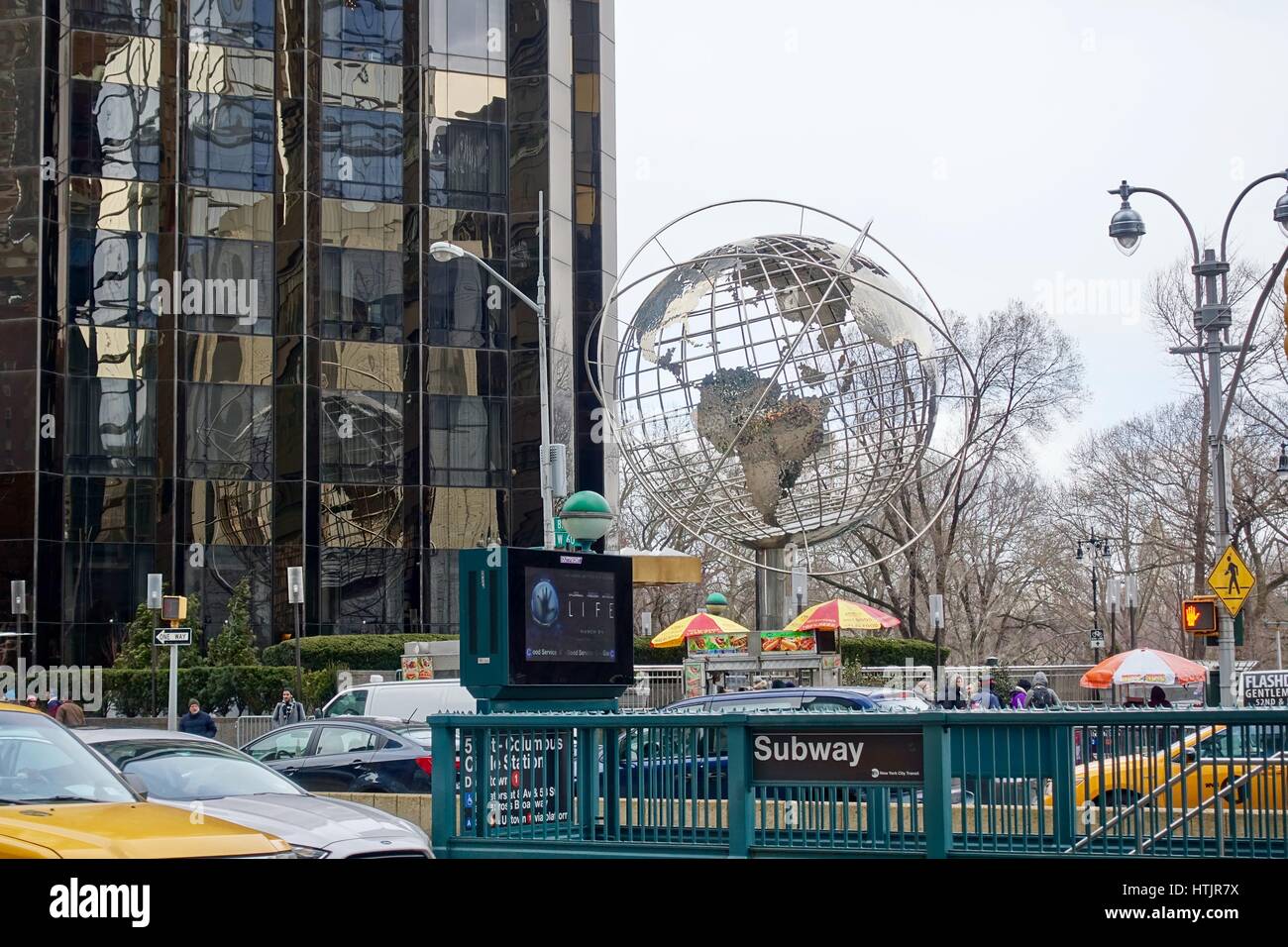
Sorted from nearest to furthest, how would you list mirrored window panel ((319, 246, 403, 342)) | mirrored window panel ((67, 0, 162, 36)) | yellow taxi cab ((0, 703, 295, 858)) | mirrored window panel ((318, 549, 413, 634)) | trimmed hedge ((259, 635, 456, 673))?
1. yellow taxi cab ((0, 703, 295, 858))
2. trimmed hedge ((259, 635, 456, 673))
3. mirrored window panel ((67, 0, 162, 36))
4. mirrored window panel ((318, 549, 413, 634))
5. mirrored window panel ((319, 246, 403, 342))

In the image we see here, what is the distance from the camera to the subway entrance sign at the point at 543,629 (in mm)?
12578

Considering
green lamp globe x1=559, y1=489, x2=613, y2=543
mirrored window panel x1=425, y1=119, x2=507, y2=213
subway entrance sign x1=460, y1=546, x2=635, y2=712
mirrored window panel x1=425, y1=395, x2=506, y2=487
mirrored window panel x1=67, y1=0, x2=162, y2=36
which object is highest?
mirrored window panel x1=67, y1=0, x2=162, y2=36

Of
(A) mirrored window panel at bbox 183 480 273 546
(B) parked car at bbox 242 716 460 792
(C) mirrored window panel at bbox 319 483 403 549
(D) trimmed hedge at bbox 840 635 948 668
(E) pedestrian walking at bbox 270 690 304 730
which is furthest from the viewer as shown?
(C) mirrored window panel at bbox 319 483 403 549

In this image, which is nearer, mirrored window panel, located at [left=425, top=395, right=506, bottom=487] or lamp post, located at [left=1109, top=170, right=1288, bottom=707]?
lamp post, located at [left=1109, top=170, right=1288, bottom=707]

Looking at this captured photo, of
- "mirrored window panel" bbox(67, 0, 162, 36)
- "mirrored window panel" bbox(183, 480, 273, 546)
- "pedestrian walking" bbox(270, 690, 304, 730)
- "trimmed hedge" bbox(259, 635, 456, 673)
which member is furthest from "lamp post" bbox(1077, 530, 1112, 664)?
"mirrored window panel" bbox(67, 0, 162, 36)

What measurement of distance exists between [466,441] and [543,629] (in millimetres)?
36590

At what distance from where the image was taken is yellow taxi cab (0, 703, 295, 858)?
7.90 m

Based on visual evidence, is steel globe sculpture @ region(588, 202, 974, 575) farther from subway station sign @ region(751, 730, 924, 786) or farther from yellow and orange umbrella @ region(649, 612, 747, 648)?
subway station sign @ region(751, 730, 924, 786)

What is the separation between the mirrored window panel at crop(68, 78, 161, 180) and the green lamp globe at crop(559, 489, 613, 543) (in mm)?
34836

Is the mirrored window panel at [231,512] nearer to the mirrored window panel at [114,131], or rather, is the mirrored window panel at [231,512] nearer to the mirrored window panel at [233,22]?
the mirrored window panel at [114,131]

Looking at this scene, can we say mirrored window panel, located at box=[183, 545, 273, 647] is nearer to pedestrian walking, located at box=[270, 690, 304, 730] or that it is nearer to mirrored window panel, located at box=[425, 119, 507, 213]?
mirrored window panel, located at box=[425, 119, 507, 213]

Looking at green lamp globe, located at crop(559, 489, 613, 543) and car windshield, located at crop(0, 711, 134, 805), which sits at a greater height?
green lamp globe, located at crop(559, 489, 613, 543)

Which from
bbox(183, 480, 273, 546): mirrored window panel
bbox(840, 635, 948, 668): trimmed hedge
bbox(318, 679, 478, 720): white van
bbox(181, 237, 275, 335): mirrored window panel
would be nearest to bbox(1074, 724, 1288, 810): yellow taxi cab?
bbox(318, 679, 478, 720): white van
